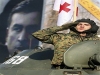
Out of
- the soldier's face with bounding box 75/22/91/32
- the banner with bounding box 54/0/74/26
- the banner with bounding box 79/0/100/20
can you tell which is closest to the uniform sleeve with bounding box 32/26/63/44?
the soldier's face with bounding box 75/22/91/32

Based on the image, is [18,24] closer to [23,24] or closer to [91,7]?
[23,24]

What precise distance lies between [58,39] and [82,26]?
12.8 inches

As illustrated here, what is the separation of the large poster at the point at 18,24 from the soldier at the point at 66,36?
13.6m

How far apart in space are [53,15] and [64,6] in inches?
259

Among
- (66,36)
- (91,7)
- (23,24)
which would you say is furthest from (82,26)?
(23,24)

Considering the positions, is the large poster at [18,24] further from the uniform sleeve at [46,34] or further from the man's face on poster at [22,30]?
the uniform sleeve at [46,34]

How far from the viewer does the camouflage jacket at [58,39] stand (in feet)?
14.2

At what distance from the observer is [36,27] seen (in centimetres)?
1859

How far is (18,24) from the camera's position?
18734mm

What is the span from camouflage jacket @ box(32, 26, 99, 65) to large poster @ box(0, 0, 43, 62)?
1357cm

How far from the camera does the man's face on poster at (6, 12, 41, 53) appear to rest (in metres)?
18.4

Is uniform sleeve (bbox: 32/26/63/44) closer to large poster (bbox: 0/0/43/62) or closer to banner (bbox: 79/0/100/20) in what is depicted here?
banner (bbox: 79/0/100/20)

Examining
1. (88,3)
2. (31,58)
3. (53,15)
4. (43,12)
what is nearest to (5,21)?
(43,12)

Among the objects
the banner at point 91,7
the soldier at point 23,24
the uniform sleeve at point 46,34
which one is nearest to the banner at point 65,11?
the uniform sleeve at point 46,34
